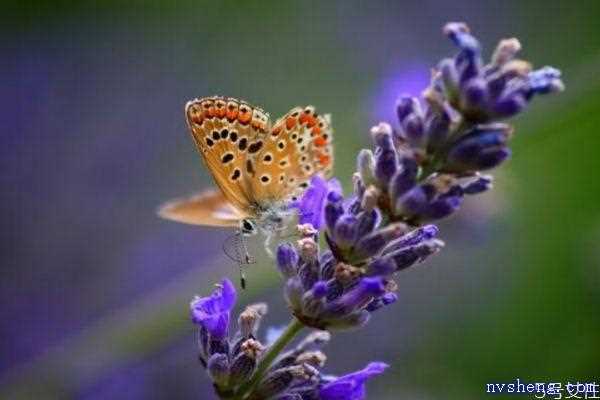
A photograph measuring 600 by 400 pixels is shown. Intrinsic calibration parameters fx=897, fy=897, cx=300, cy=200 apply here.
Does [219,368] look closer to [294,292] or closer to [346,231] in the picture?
[294,292]

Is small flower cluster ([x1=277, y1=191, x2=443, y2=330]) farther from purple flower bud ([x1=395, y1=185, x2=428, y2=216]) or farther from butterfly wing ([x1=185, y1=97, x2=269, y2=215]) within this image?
butterfly wing ([x1=185, y1=97, x2=269, y2=215])

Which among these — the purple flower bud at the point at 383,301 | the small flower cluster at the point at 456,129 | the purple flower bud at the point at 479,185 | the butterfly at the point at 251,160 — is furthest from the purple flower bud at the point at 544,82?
the butterfly at the point at 251,160

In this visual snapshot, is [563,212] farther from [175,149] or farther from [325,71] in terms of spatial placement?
[175,149]

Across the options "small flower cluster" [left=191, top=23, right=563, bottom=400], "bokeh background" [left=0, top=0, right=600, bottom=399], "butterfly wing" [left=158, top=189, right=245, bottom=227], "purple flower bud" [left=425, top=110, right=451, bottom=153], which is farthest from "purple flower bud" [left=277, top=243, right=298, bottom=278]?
"bokeh background" [left=0, top=0, right=600, bottom=399]

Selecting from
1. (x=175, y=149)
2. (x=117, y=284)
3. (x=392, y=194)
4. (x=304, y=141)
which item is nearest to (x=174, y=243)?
(x=117, y=284)

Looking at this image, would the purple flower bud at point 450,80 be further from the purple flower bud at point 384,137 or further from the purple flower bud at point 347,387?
the purple flower bud at point 347,387

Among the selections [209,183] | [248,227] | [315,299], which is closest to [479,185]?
[315,299]
